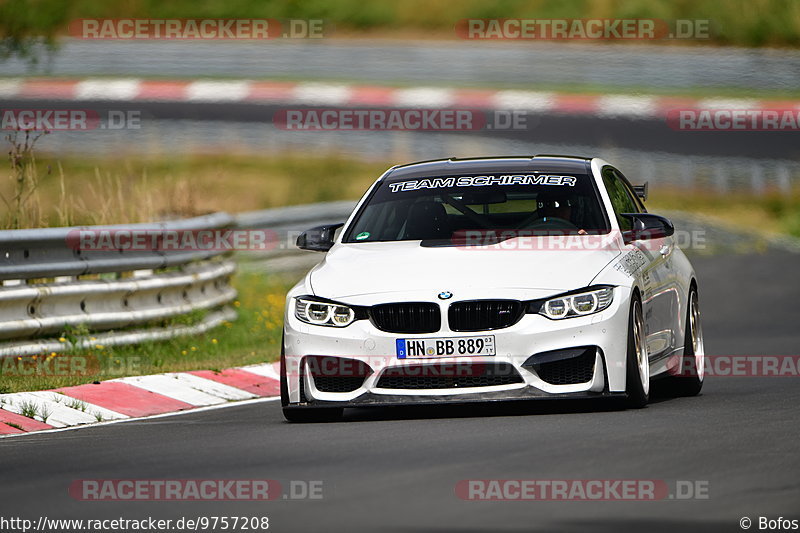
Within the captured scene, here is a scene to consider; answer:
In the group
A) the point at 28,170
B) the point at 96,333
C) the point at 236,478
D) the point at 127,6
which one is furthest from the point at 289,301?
the point at 127,6

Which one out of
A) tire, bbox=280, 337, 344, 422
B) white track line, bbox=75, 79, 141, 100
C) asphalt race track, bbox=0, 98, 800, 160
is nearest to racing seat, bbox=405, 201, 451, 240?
tire, bbox=280, 337, 344, 422

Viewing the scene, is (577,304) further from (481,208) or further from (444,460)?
(444,460)

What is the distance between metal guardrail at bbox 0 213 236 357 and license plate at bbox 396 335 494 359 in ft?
12.6

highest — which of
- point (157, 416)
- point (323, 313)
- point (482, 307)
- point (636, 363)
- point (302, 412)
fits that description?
point (482, 307)

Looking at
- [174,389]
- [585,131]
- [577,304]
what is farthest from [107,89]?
[577,304]

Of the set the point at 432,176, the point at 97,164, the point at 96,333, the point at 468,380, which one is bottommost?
the point at 97,164

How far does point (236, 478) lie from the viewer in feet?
24.8

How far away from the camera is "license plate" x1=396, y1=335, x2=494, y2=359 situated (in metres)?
9.52

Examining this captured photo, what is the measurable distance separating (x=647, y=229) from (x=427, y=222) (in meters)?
1.41

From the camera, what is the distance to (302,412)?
10.0 m

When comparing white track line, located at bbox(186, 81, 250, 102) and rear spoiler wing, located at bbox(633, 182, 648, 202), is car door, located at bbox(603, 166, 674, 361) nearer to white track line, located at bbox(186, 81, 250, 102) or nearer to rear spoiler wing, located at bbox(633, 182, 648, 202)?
rear spoiler wing, located at bbox(633, 182, 648, 202)

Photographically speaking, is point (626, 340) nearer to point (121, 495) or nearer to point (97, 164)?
point (121, 495)

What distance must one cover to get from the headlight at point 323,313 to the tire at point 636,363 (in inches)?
63.5

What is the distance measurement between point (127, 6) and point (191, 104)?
815 cm
